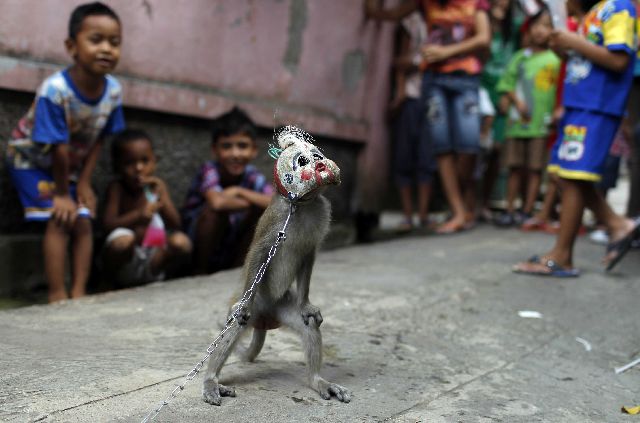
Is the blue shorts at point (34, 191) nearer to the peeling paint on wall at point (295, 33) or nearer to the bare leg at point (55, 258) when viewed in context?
the bare leg at point (55, 258)

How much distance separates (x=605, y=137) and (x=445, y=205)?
3.93 m

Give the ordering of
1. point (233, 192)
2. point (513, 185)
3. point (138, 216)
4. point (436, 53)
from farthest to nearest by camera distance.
Result: point (513, 185) → point (436, 53) → point (233, 192) → point (138, 216)

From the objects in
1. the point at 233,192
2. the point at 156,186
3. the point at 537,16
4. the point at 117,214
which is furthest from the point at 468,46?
the point at 117,214

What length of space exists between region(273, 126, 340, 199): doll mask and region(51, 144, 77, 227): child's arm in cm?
188

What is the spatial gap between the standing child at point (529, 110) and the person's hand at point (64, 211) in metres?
3.96

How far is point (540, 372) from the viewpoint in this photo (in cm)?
255

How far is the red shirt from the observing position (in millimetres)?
5676

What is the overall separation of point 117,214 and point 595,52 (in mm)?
2815

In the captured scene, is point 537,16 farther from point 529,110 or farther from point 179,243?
point 179,243

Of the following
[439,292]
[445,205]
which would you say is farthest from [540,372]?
[445,205]

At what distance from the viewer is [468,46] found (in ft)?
18.3

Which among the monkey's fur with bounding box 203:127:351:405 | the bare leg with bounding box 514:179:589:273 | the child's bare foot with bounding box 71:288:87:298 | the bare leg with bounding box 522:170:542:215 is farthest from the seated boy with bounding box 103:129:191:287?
the bare leg with bounding box 522:170:542:215

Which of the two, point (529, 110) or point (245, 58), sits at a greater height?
point (245, 58)

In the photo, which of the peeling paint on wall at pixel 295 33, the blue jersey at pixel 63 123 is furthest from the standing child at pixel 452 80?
the blue jersey at pixel 63 123
